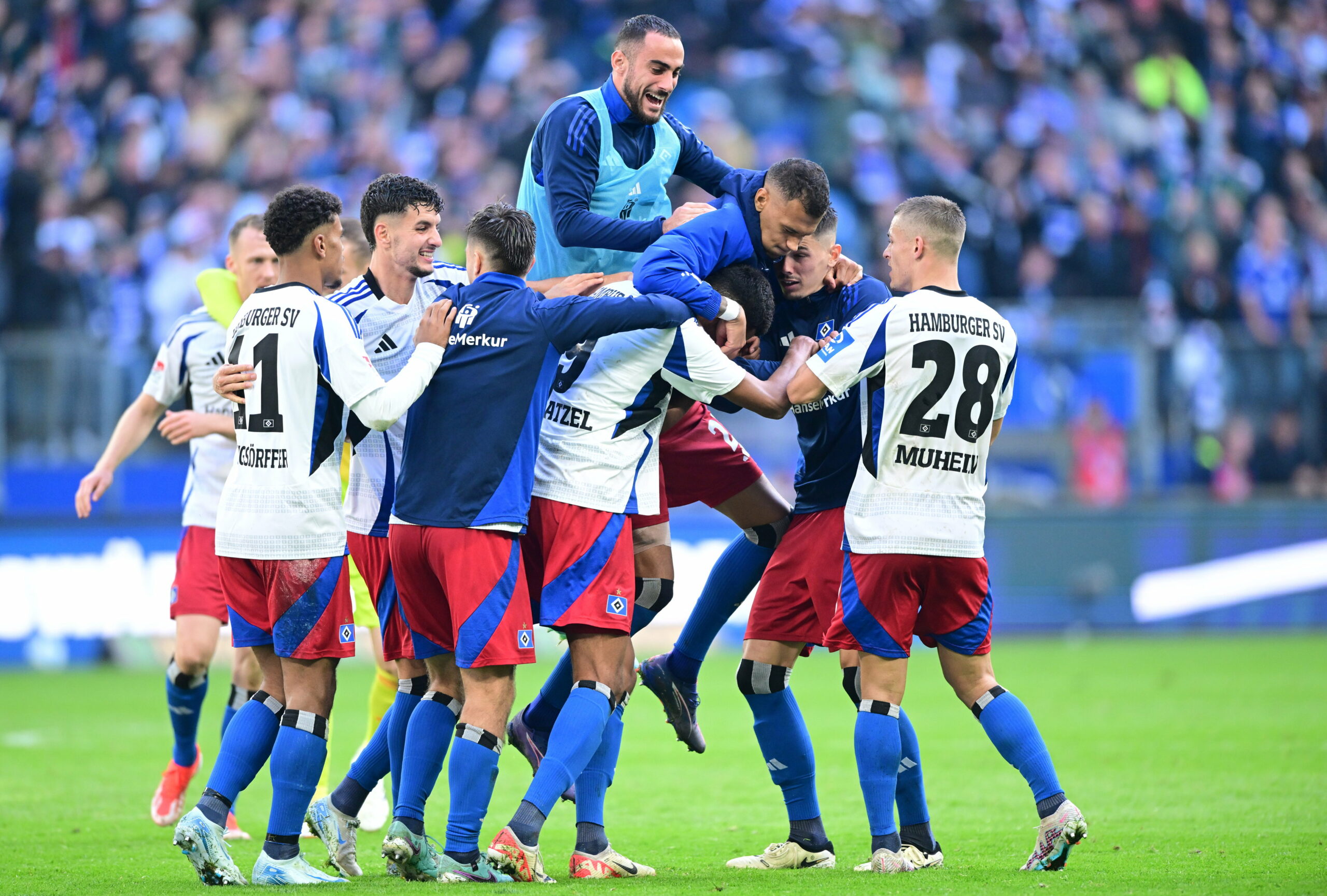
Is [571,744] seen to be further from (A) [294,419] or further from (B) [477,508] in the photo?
(A) [294,419]

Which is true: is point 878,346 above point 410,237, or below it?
below

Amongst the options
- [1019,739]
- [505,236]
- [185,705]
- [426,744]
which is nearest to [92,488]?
[185,705]

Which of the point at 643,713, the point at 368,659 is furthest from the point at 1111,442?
the point at 368,659

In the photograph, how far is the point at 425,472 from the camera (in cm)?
539

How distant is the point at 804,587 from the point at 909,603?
635mm

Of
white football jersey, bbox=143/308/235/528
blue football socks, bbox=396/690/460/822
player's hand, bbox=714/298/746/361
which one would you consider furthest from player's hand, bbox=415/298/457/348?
white football jersey, bbox=143/308/235/528

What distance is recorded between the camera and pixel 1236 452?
1530 centimetres

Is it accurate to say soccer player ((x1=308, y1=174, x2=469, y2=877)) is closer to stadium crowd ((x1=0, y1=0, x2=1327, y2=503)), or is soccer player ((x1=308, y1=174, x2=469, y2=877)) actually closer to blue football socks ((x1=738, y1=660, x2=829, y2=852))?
blue football socks ((x1=738, y1=660, x2=829, y2=852))

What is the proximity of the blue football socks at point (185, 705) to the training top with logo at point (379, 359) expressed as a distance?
63.4 inches

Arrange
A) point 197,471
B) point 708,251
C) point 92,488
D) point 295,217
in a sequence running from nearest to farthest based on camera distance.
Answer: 1. point 295,217
2. point 708,251
3. point 92,488
4. point 197,471

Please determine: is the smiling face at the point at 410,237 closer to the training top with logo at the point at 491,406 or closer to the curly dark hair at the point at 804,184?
the training top with logo at the point at 491,406

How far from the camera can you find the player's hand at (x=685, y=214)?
239 inches

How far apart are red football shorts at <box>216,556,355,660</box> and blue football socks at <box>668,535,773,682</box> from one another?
1.63 m

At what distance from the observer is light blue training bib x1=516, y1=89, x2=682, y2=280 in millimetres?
6367
